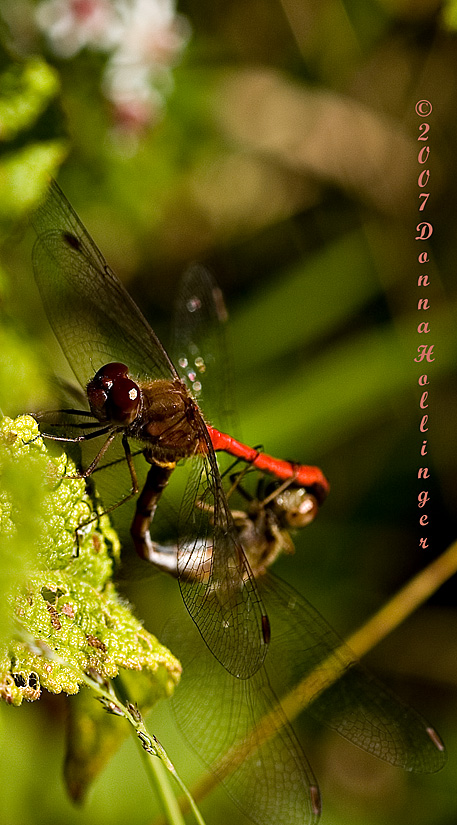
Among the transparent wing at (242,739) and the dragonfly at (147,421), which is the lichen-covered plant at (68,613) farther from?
the transparent wing at (242,739)

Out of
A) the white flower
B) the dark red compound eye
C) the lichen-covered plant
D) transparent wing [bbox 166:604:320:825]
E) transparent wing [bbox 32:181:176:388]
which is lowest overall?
transparent wing [bbox 166:604:320:825]

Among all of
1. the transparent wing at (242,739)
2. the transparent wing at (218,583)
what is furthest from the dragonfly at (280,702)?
the transparent wing at (218,583)

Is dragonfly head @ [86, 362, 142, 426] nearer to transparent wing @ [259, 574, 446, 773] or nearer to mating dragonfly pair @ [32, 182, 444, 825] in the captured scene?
mating dragonfly pair @ [32, 182, 444, 825]

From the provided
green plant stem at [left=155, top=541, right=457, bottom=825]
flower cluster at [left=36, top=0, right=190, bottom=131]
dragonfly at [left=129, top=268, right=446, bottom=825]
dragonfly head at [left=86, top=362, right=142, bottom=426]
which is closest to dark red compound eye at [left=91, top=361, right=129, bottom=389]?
dragonfly head at [left=86, top=362, right=142, bottom=426]

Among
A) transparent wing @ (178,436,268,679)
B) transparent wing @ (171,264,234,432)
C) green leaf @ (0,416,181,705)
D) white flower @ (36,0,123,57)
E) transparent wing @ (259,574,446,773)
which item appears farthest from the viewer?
white flower @ (36,0,123,57)

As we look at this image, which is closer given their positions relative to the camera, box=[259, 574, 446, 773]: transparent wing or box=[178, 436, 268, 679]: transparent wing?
box=[178, 436, 268, 679]: transparent wing

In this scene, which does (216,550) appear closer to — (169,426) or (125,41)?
(169,426)

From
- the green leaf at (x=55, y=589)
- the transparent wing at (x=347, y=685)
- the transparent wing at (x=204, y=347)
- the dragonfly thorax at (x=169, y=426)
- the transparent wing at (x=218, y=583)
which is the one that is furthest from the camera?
the transparent wing at (x=204, y=347)

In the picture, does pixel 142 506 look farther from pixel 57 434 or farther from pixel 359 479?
pixel 359 479
